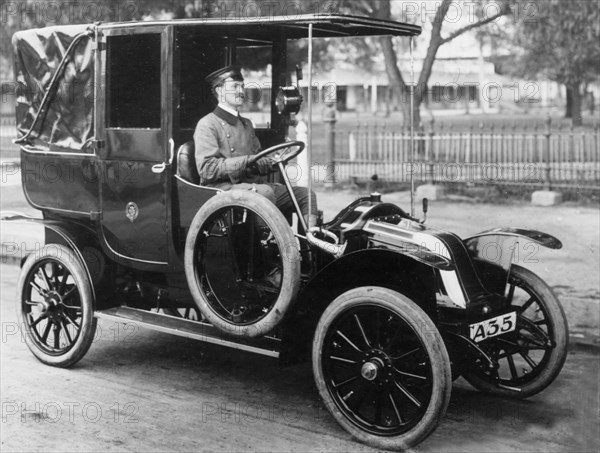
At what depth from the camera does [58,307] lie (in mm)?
6184

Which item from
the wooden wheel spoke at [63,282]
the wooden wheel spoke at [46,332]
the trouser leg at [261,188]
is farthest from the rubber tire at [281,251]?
the wooden wheel spoke at [46,332]

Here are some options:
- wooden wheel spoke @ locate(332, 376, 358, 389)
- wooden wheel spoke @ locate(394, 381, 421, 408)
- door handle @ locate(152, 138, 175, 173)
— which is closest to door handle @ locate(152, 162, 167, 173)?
door handle @ locate(152, 138, 175, 173)

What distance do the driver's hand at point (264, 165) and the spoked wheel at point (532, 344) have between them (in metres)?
1.58

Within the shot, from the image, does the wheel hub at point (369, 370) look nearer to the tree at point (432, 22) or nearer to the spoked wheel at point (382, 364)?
the spoked wheel at point (382, 364)

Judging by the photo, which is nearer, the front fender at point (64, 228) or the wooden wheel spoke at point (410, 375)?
the wooden wheel spoke at point (410, 375)

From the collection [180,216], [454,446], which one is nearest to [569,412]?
[454,446]

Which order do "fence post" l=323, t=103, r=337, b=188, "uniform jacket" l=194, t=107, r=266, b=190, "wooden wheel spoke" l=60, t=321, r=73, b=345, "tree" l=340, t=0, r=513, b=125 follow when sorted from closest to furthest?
"uniform jacket" l=194, t=107, r=266, b=190 → "wooden wheel spoke" l=60, t=321, r=73, b=345 → "fence post" l=323, t=103, r=337, b=188 → "tree" l=340, t=0, r=513, b=125

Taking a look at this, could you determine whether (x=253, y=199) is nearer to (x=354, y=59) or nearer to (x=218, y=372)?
(x=218, y=372)

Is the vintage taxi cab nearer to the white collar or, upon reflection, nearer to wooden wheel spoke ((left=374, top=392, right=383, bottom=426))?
wooden wheel spoke ((left=374, top=392, right=383, bottom=426))

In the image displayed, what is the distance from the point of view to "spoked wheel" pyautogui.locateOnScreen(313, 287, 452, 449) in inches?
177

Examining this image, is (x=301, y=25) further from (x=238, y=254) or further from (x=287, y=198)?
(x=238, y=254)

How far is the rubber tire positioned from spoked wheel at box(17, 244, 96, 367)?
1004 mm

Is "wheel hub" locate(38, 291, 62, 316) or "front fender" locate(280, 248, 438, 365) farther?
"wheel hub" locate(38, 291, 62, 316)

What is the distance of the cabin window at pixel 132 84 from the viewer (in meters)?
5.79
